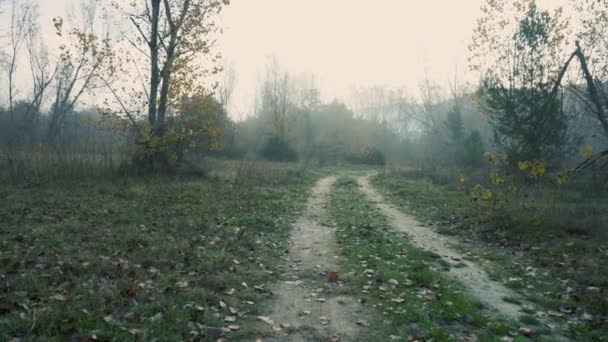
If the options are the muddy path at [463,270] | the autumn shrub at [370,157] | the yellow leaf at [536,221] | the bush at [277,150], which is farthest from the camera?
the autumn shrub at [370,157]

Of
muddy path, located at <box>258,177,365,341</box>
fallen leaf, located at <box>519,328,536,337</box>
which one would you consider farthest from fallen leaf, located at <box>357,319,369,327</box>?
fallen leaf, located at <box>519,328,536,337</box>

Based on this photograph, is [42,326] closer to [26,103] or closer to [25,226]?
[25,226]

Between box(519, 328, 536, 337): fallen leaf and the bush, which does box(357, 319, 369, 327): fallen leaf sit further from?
the bush

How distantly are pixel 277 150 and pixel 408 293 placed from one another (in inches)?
1565

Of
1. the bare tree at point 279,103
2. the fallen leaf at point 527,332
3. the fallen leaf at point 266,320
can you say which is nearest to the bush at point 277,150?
the bare tree at point 279,103

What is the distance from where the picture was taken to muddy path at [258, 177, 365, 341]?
16.6 ft

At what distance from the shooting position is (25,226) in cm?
855

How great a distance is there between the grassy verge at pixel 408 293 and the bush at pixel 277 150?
3470 centimetres

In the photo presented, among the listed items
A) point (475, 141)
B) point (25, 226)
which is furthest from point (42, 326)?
point (475, 141)

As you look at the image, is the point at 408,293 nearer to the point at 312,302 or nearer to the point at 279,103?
the point at 312,302

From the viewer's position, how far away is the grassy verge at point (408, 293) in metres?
5.14

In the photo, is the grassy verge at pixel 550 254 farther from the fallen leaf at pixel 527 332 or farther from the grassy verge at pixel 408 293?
the grassy verge at pixel 408 293

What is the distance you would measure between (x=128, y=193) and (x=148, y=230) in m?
5.64

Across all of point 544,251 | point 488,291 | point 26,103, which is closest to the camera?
point 488,291
